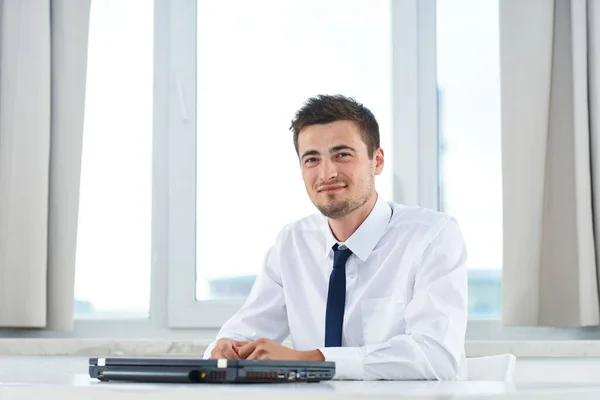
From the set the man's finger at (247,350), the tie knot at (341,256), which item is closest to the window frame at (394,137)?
the tie knot at (341,256)

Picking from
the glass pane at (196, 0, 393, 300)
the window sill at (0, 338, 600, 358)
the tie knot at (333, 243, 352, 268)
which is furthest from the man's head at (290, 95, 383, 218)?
the glass pane at (196, 0, 393, 300)

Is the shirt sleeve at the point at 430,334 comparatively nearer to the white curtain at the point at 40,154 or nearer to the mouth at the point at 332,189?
the mouth at the point at 332,189

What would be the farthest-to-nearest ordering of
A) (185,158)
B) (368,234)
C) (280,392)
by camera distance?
1. (185,158)
2. (368,234)
3. (280,392)

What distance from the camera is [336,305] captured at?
1933 millimetres

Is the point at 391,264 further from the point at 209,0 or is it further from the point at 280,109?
the point at 209,0

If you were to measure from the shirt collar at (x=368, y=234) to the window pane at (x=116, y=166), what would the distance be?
1.07m

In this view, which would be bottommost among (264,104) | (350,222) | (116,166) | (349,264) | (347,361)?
(347,361)

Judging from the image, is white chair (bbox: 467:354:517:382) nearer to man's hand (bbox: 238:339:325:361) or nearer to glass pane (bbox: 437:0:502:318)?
man's hand (bbox: 238:339:325:361)

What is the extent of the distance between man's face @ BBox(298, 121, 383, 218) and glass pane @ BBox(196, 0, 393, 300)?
2.62 ft

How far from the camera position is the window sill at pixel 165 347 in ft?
8.00

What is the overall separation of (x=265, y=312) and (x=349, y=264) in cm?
27

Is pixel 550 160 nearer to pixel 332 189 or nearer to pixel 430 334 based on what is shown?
pixel 332 189

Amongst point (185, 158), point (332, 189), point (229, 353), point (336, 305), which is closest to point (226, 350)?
point (229, 353)

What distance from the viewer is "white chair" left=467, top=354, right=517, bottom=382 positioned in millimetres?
1744
